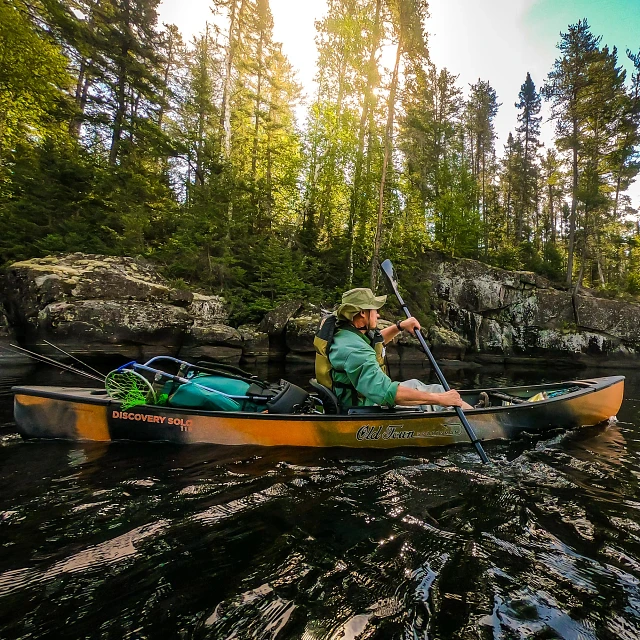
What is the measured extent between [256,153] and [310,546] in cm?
2048

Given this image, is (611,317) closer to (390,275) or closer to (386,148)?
(386,148)

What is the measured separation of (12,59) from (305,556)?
61.1ft

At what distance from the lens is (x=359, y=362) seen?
386cm

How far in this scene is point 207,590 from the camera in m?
1.77

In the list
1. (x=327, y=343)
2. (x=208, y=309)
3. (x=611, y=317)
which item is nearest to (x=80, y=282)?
(x=208, y=309)

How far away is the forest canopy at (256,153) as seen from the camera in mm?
12930

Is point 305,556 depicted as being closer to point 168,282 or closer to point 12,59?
point 168,282

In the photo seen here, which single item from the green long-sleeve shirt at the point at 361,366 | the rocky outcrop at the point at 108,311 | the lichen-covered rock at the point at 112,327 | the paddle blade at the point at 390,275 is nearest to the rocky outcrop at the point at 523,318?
the rocky outcrop at the point at 108,311

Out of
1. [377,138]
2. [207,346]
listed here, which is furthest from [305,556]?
[377,138]

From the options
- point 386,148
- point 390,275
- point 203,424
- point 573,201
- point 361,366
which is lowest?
point 203,424

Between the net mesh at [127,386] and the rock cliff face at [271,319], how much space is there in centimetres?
587

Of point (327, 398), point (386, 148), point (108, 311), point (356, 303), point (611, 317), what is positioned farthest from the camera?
point (611, 317)

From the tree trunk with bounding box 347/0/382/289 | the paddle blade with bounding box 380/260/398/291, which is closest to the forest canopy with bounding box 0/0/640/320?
the tree trunk with bounding box 347/0/382/289

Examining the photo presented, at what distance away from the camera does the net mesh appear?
13.3 ft
